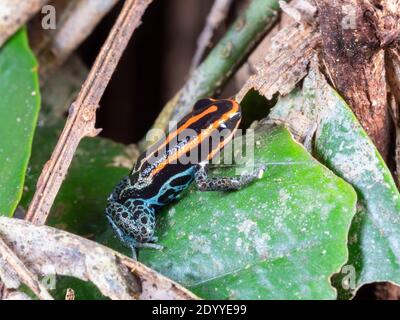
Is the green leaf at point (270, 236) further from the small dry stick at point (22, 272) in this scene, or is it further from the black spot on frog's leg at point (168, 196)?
the small dry stick at point (22, 272)

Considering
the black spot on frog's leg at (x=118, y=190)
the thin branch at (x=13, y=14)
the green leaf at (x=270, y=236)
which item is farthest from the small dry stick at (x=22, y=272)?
the thin branch at (x=13, y=14)

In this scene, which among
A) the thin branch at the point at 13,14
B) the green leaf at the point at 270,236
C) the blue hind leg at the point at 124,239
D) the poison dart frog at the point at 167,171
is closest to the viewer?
the green leaf at the point at 270,236

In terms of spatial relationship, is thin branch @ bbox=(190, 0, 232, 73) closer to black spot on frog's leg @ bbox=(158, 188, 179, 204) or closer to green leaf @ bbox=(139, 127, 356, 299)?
black spot on frog's leg @ bbox=(158, 188, 179, 204)

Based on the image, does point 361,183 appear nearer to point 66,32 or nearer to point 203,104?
point 203,104

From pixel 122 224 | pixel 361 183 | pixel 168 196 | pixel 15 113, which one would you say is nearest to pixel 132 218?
pixel 122 224

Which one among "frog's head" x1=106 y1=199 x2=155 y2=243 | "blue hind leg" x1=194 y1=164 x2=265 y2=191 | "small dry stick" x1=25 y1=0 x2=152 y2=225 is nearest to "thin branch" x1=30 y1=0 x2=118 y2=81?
"small dry stick" x1=25 y1=0 x2=152 y2=225
